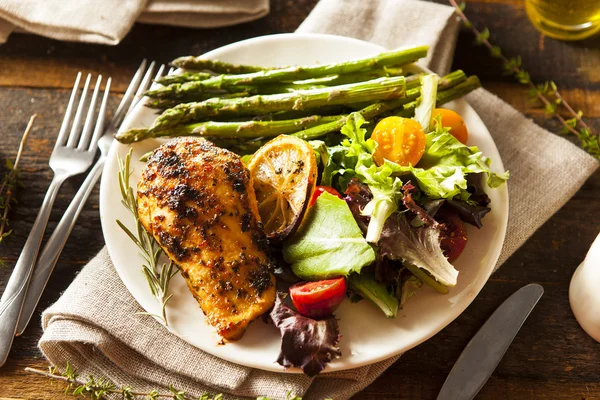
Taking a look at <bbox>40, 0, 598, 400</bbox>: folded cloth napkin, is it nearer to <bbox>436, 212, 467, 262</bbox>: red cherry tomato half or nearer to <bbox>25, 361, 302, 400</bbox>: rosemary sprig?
<bbox>25, 361, 302, 400</bbox>: rosemary sprig

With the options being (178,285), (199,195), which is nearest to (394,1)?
(199,195)

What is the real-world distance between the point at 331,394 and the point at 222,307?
2.73 ft

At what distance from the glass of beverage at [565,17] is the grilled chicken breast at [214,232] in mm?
2987

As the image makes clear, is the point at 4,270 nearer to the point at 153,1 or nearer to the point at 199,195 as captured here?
the point at 199,195

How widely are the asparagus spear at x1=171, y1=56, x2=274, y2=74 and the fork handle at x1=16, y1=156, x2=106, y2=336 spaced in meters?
0.88

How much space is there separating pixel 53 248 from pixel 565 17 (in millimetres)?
4237

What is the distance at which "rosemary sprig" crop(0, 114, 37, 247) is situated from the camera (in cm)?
425

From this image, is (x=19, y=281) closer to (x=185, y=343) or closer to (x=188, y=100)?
(x=185, y=343)

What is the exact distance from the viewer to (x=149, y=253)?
12.0 feet

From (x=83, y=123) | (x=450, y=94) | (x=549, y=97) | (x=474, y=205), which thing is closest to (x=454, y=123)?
(x=450, y=94)

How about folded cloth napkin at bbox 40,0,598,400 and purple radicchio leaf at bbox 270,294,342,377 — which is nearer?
purple radicchio leaf at bbox 270,294,342,377

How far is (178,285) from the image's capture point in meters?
3.66

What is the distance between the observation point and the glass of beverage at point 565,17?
15.8ft

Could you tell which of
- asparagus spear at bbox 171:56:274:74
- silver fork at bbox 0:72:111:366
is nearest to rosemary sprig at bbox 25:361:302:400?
silver fork at bbox 0:72:111:366
